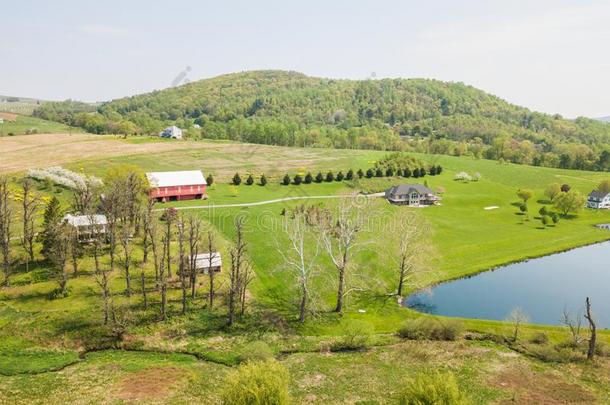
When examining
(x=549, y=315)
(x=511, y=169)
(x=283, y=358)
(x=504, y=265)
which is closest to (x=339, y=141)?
(x=511, y=169)

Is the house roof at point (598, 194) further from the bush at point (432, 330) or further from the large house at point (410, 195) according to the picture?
the bush at point (432, 330)

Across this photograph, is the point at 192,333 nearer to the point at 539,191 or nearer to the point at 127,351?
the point at 127,351

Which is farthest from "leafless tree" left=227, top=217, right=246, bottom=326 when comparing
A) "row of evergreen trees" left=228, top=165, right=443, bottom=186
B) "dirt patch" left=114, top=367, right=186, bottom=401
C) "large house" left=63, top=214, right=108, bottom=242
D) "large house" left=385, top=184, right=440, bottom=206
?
"large house" left=385, top=184, right=440, bottom=206

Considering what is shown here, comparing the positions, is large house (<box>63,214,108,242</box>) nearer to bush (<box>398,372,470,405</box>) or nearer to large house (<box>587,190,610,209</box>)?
bush (<box>398,372,470,405</box>)

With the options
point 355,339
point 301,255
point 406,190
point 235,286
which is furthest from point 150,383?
point 406,190

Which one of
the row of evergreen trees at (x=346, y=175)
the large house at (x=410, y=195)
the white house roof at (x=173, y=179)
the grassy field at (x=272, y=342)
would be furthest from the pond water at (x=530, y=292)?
the row of evergreen trees at (x=346, y=175)
